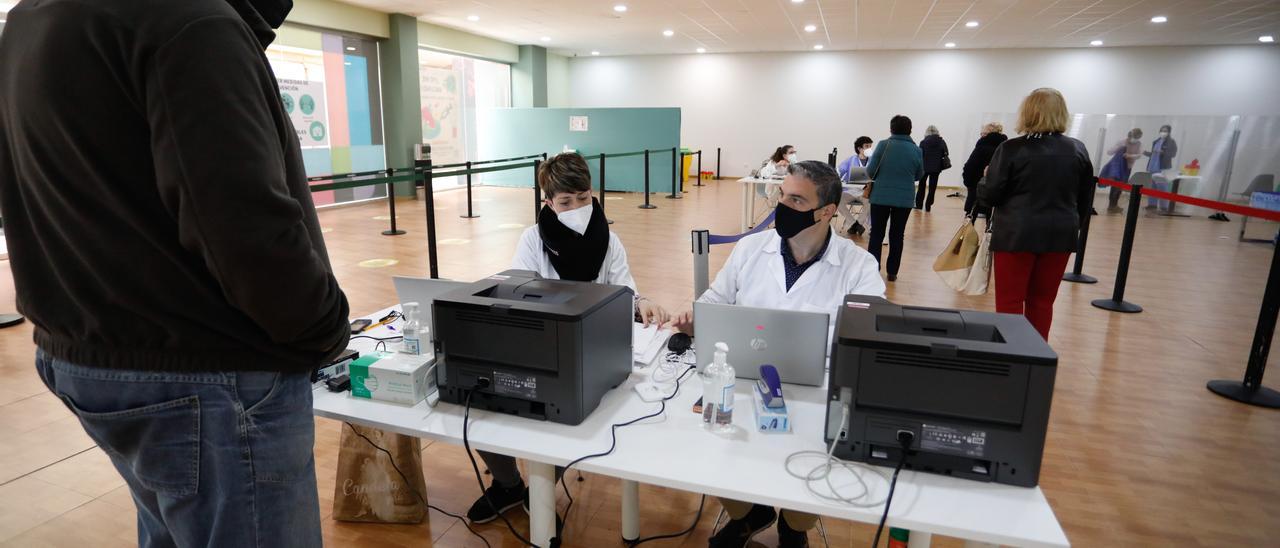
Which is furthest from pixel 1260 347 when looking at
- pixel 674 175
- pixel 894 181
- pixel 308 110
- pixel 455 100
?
pixel 455 100

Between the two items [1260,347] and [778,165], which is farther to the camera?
[778,165]

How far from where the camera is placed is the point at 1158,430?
3.11 meters

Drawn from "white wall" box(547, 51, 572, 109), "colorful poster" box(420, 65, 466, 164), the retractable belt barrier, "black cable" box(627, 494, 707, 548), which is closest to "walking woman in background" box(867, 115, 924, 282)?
the retractable belt barrier

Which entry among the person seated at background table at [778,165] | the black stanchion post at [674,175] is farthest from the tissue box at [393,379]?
the black stanchion post at [674,175]

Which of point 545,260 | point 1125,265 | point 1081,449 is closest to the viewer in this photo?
point 545,260

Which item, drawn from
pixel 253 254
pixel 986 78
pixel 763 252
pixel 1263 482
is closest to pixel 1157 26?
pixel 986 78

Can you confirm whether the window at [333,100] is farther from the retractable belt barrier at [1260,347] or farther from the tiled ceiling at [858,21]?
the retractable belt barrier at [1260,347]

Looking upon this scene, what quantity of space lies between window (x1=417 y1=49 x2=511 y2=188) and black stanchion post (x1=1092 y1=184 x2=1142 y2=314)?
10.3 metres

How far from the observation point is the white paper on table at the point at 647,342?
1.95 meters

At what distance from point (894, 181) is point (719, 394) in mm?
4843

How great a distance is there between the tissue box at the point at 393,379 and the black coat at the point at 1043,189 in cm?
287

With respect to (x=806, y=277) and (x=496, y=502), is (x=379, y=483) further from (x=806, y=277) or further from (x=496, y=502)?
(x=806, y=277)

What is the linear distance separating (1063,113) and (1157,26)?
9.91 m

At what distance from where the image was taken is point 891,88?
14.4 m
